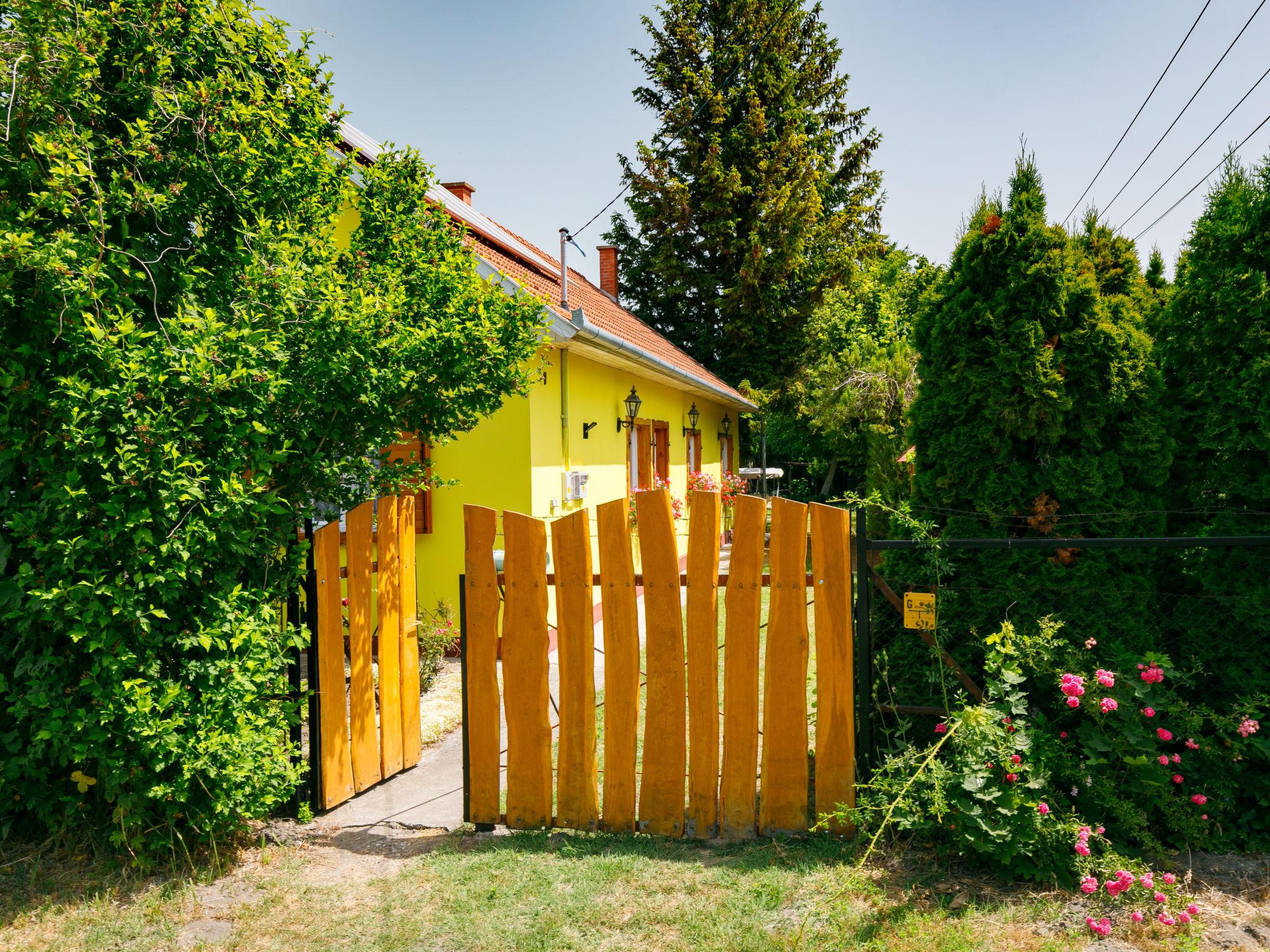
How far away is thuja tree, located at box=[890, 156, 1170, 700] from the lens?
11.6 ft

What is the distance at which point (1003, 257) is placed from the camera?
3.60m

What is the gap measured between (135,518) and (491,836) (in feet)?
7.06

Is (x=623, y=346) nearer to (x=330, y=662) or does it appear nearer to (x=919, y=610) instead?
(x=330, y=662)

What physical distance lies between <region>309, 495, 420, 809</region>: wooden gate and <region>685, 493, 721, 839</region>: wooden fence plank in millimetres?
1725

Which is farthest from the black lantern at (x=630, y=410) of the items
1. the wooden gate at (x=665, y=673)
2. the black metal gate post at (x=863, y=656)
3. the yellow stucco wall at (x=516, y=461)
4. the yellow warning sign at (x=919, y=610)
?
the yellow warning sign at (x=919, y=610)

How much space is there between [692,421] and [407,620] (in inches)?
425

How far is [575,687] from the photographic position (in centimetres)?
366

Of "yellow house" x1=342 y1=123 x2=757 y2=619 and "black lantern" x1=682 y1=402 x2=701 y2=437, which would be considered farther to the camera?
"black lantern" x1=682 y1=402 x2=701 y2=437

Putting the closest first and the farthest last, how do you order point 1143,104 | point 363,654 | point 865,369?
point 363,654
point 1143,104
point 865,369

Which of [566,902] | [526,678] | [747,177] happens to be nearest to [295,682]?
[526,678]

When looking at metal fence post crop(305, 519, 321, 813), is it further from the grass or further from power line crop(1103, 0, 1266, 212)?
power line crop(1103, 0, 1266, 212)

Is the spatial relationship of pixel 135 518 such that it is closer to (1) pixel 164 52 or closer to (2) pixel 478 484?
(1) pixel 164 52

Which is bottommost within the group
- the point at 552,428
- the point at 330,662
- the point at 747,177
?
the point at 330,662

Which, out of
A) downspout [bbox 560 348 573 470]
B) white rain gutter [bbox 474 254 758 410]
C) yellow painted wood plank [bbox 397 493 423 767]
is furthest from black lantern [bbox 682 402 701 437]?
yellow painted wood plank [bbox 397 493 423 767]
